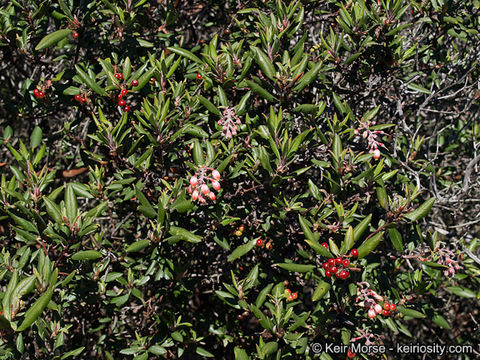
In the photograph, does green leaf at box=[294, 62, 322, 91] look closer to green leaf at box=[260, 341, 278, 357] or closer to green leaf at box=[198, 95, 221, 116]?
green leaf at box=[198, 95, 221, 116]

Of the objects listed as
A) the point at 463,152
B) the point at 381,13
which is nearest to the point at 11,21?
the point at 381,13

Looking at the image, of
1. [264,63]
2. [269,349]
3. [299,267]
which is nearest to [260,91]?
[264,63]

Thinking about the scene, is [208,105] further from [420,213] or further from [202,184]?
[420,213]

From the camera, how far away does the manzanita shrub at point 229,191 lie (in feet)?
8.97

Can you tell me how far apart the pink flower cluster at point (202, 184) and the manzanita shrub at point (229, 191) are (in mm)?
12

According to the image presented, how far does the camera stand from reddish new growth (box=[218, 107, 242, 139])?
9.14 ft

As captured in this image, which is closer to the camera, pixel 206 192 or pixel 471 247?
pixel 206 192

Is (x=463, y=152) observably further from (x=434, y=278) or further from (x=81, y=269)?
(x=81, y=269)

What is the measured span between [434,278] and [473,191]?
4.72 feet

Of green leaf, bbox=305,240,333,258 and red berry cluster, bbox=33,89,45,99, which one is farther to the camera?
red berry cluster, bbox=33,89,45,99

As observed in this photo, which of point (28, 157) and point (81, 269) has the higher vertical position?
point (28, 157)

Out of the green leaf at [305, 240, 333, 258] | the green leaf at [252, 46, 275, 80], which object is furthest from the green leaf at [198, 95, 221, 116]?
the green leaf at [305, 240, 333, 258]

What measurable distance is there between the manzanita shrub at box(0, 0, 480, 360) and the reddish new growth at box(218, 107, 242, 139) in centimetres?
2

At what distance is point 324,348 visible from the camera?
3117 millimetres
